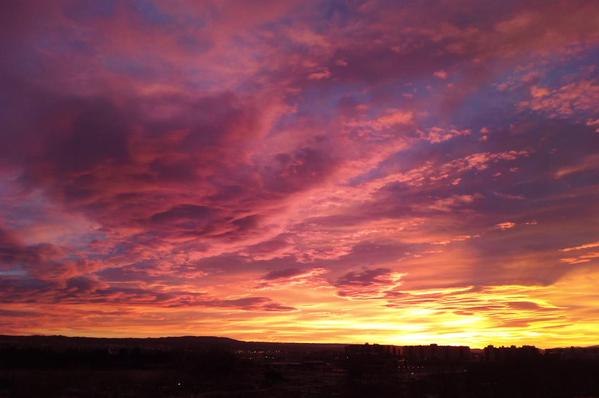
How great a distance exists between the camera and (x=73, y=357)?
123 meters

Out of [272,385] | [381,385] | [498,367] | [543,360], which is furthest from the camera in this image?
[543,360]

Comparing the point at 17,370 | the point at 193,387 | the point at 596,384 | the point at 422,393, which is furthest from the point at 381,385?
the point at 17,370

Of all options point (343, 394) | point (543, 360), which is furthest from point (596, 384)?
point (343, 394)

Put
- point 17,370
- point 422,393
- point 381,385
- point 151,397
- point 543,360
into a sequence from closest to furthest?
point 151,397
point 422,393
point 381,385
point 17,370
point 543,360

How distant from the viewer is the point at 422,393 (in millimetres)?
72250

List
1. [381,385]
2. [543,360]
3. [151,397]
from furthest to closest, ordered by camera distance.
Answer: [543,360]
[381,385]
[151,397]

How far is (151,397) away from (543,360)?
272 ft

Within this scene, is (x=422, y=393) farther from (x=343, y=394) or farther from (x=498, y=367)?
(x=498, y=367)

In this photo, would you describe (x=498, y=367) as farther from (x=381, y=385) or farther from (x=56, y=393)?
(x=56, y=393)

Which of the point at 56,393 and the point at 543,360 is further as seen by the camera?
the point at 543,360

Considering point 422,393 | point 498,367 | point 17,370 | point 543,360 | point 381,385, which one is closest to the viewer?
point 422,393

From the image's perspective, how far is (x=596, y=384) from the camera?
288 ft

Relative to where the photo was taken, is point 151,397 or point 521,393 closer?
point 151,397

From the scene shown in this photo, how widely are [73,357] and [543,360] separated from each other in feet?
320
